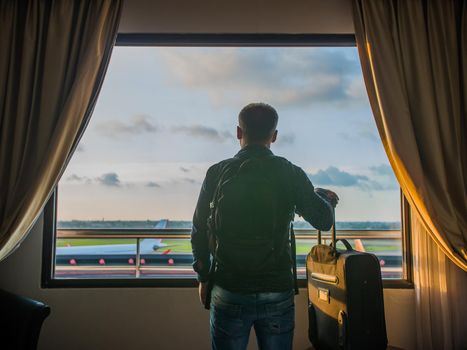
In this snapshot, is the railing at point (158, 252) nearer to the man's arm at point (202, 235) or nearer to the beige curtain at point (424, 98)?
the beige curtain at point (424, 98)

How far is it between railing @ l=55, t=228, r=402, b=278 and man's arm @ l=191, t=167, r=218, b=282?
101cm

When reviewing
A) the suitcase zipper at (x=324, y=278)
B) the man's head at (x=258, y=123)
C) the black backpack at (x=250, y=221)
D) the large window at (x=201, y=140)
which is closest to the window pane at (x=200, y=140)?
the large window at (x=201, y=140)

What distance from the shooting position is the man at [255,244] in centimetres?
128

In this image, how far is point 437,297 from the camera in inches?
85.7

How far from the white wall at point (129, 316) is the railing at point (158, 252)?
0.45 ft

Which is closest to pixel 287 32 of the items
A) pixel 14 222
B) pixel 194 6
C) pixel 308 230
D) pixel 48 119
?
pixel 194 6

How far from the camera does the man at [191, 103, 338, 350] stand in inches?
50.3

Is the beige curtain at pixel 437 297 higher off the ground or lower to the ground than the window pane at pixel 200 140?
lower

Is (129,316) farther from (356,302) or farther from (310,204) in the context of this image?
(310,204)

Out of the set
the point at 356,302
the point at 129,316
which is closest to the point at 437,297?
the point at 356,302

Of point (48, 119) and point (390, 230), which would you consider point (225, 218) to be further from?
point (390, 230)

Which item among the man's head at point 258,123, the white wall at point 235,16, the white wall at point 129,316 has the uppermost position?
the white wall at point 235,16

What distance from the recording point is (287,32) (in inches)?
93.4

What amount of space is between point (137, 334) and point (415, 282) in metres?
1.60
